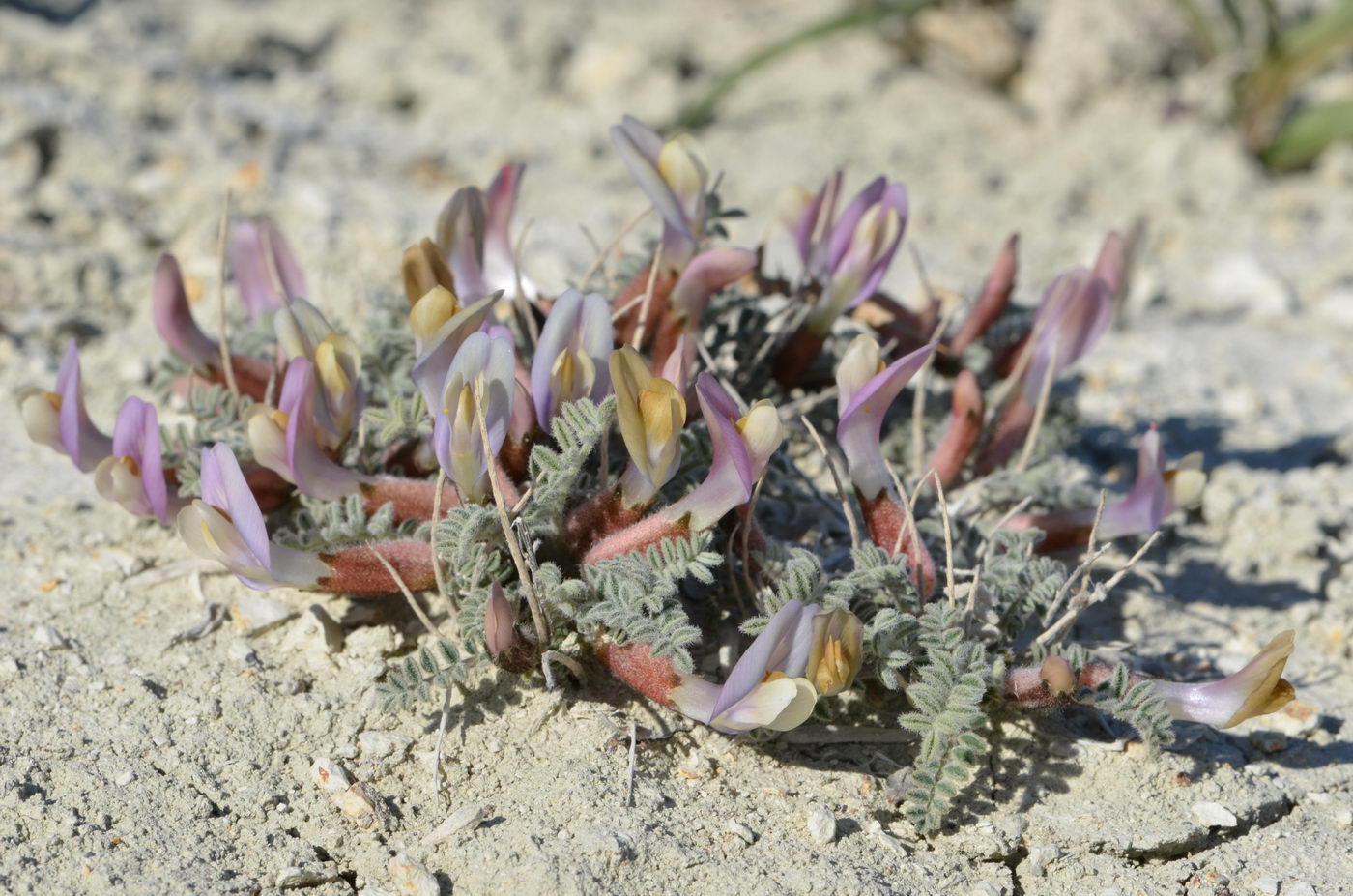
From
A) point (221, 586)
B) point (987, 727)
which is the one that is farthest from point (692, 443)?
point (221, 586)

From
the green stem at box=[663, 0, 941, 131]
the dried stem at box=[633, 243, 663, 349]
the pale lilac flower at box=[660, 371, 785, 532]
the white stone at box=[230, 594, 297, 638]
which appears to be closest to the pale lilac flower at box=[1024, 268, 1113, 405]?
the dried stem at box=[633, 243, 663, 349]

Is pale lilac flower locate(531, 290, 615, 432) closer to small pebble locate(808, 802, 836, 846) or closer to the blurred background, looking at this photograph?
small pebble locate(808, 802, 836, 846)

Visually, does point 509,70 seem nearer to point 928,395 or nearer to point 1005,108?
point 1005,108

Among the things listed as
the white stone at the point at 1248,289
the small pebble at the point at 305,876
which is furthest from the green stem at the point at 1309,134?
the small pebble at the point at 305,876

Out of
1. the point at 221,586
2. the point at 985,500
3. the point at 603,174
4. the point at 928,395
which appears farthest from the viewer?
the point at 603,174

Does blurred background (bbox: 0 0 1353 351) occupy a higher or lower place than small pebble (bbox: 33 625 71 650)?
higher

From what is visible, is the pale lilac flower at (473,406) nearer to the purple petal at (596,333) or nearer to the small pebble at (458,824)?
the purple petal at (596,333)
